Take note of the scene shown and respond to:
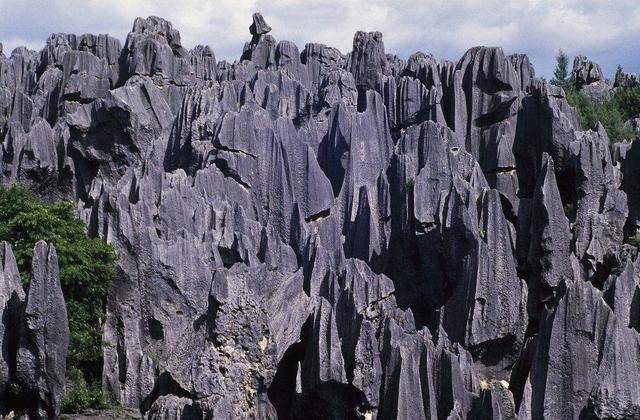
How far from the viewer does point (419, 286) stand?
34.6m

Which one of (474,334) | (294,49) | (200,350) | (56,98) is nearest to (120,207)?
(200,350)

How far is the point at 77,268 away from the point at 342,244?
10.7 m

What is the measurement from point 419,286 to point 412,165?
15.8 feet

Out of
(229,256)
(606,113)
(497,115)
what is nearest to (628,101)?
(606,113)

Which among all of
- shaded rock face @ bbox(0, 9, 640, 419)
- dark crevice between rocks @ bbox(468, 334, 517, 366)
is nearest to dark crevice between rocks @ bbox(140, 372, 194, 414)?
shaded rock face @ bbox(0, 9, 640, 419)

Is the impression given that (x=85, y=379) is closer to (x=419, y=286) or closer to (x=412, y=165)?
(x=419, y=286)

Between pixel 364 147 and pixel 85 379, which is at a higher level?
pixel 364 147

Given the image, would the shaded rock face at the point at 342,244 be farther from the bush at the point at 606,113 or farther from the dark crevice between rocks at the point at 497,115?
the bush at the point at 606,113

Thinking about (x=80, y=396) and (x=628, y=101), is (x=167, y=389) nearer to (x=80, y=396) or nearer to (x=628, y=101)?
(x=80, y=396)

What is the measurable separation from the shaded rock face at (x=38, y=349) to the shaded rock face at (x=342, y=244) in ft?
0.16

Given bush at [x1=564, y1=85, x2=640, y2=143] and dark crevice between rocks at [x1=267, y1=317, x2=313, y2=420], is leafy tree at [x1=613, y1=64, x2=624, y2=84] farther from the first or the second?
dark crevice between rocks at [x1=267, y1=317, x2=313, y2=420]

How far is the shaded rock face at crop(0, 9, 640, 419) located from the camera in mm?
25266

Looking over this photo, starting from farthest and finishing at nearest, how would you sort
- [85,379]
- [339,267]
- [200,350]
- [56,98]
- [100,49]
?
1. [100,49]
2. [56,98]
3. [339,267]
4. [85,379]
5. [200,350]

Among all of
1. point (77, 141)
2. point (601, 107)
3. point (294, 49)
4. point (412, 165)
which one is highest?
point (294, 49)
